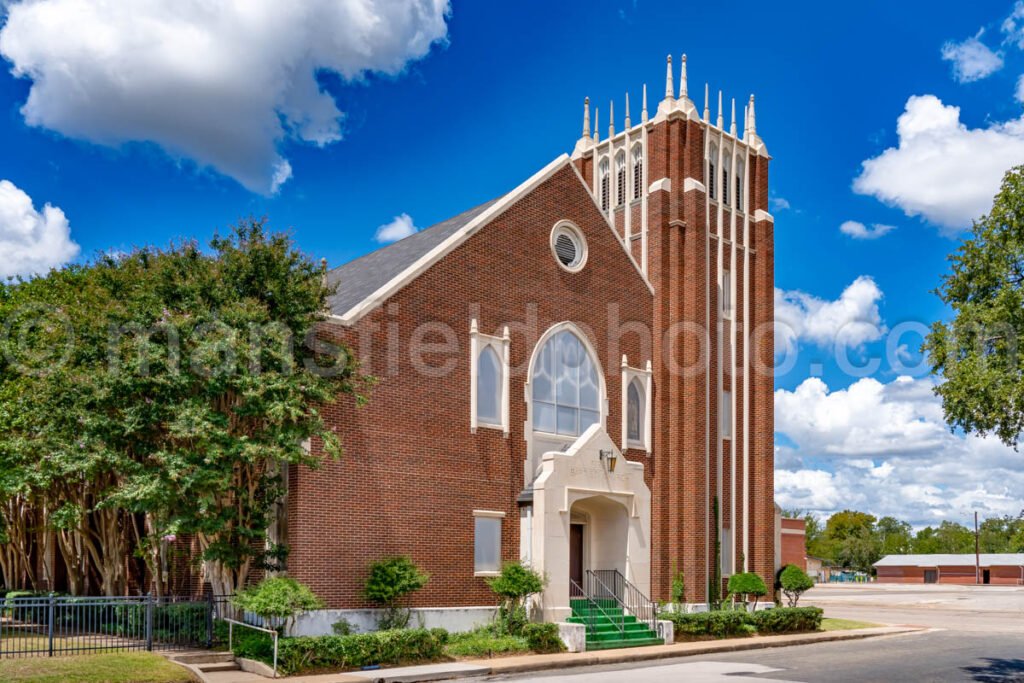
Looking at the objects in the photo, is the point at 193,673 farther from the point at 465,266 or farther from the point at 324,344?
the point at 465,266

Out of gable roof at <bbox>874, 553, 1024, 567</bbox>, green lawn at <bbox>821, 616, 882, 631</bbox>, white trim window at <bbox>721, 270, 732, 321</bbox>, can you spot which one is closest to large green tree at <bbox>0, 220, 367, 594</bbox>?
white trim window at <bbox>721, 270, 732, 321</bbox>

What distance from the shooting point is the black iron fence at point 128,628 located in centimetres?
1994

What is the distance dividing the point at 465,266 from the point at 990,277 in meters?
12.2

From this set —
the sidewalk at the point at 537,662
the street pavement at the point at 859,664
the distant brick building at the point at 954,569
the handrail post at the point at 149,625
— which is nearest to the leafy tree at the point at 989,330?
the street pavement at the point at 859,664

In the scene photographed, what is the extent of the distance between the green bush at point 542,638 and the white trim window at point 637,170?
14628mm

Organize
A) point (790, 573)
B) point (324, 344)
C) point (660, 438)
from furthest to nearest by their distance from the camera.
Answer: point (790, 573)
point (660, 438)
point (324, 344)

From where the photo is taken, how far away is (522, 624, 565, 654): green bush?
23062mm

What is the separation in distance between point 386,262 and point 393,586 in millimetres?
10100

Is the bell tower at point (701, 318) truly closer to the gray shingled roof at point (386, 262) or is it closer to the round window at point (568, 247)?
the round window at point (568, 247)

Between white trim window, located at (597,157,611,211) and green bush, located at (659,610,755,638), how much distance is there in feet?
44.2

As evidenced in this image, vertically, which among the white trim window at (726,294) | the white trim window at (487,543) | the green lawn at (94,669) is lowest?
the green lawn at (94,669)

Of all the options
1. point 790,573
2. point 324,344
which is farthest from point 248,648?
point 790,573

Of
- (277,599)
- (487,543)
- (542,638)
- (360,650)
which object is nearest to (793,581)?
(542,638)

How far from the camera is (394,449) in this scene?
23078 mm
